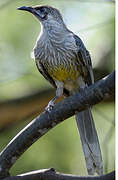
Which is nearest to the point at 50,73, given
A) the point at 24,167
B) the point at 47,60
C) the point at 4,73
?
the point at 47,60

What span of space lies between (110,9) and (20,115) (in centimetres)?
215

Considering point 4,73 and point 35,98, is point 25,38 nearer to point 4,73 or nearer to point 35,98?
point 4,73

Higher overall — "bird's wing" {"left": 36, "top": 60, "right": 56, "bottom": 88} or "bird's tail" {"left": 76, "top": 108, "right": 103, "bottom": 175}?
"bird's wing" {"left": 36, "top": 60, "right": 56, "bottom": 88}

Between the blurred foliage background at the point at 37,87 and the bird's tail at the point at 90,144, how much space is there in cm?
122

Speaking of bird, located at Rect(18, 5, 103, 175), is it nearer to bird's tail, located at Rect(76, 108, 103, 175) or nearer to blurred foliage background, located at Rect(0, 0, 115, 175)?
bird's tail, located at Rect(76, 108, 103, 175)

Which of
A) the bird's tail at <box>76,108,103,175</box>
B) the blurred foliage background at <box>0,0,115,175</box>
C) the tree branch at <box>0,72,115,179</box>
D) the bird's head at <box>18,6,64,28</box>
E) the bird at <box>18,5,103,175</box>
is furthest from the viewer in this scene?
the blurred foliage background at <box>0,0,115,175</box>

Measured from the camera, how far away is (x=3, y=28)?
7.77m

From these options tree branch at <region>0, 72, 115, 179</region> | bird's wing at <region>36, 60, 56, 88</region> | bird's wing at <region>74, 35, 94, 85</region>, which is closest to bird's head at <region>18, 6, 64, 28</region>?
bird's wing at <region>74, 35, 94, 85</region>

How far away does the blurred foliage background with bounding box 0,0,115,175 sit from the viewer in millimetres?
6559

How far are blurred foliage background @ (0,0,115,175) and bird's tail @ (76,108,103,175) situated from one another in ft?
3.99

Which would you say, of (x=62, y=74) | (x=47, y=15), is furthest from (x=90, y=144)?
(x=47, y=15)

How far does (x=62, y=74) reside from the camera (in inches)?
189

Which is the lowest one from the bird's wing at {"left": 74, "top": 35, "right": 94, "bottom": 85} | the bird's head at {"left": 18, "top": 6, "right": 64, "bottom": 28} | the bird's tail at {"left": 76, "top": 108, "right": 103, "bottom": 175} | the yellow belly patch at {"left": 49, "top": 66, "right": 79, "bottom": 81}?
the bird's tail at {"left": 76, "top": 108, "right": 103, "bottom": 175}

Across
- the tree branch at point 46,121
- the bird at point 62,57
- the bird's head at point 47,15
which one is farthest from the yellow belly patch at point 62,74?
the tree branch at point 46,121
